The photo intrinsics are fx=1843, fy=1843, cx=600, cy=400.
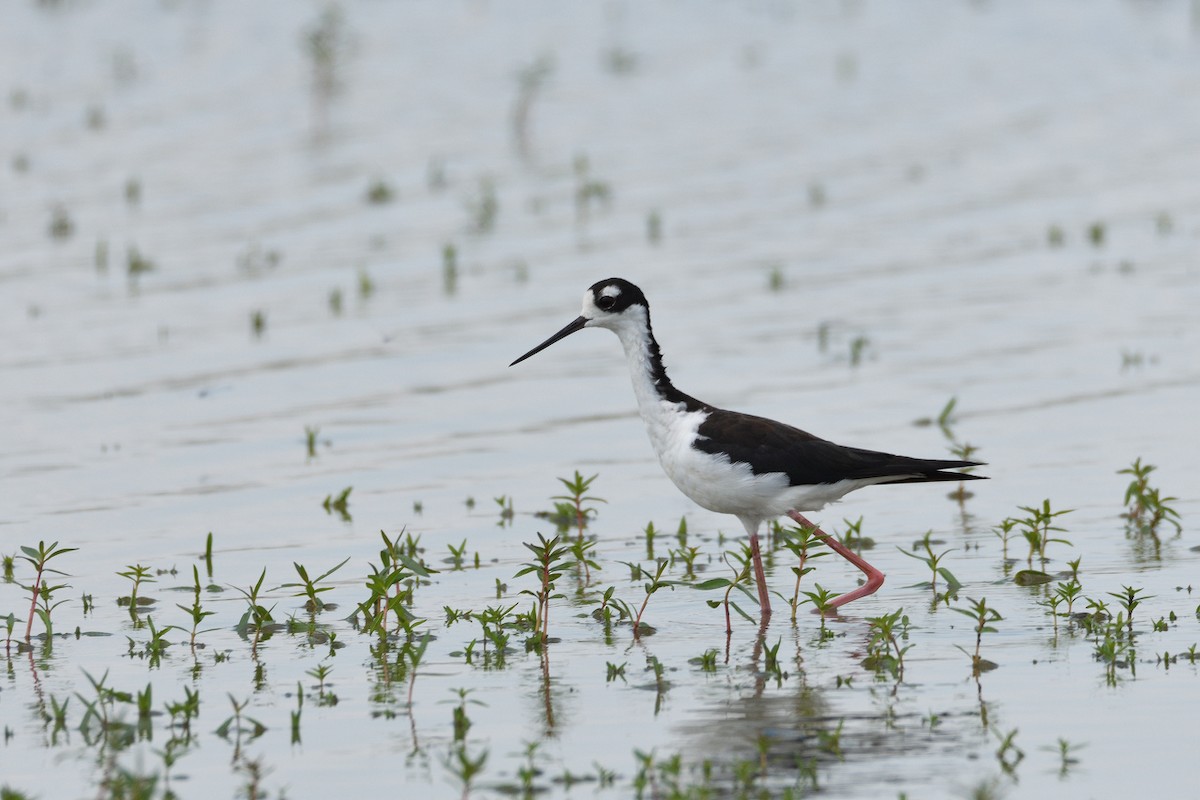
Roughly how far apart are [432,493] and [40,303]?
654 cm

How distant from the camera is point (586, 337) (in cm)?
1638

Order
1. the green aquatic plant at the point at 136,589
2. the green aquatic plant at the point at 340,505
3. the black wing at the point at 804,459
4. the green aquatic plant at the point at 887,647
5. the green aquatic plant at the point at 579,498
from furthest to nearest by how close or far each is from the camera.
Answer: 1. the green aquatic plant at the point at 340,505
2. the green aquatic plant at the point at 579,498
3. the black wing at the point at 804,459
4. the green aquatic plant at the point at 136,589
5. the green aquatic plant at the point at 887,647

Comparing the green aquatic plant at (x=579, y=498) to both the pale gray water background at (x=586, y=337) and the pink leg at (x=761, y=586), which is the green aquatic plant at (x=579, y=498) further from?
the pink leg at (x=761, y=586)

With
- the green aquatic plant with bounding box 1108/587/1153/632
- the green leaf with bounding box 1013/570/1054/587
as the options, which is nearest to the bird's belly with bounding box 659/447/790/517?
the green leaf with bounding box 1013/570/1054/587

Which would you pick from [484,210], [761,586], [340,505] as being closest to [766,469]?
[761,586]

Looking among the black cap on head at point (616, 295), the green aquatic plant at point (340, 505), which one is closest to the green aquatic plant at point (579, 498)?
the black cap on head at point (616, 295)

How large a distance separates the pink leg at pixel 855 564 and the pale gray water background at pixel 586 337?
103 mm

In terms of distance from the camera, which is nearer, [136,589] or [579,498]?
[136,589]

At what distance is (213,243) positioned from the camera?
1883cm

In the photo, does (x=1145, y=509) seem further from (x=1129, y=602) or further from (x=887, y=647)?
(x=887, y=647)

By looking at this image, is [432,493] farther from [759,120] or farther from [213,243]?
[759,120]

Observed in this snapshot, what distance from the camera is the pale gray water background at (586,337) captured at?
734cm

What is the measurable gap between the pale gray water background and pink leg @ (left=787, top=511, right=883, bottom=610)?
103 mm

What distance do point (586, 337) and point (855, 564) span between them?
742 centimetres
